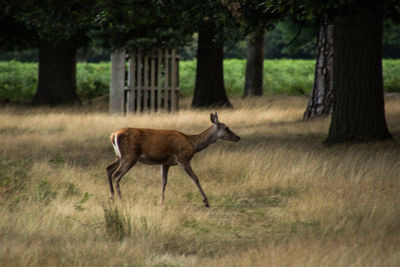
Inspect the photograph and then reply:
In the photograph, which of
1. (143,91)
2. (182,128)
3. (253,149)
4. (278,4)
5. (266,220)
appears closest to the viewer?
(266,220)

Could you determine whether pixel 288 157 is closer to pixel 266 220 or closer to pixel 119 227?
pixel 266 220

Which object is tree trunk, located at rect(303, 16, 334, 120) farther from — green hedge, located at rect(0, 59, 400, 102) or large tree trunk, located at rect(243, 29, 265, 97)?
green hedge, located at rect(0, 59, 400, 102)

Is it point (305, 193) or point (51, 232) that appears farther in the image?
point (305, 193)

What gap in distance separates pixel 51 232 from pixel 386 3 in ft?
25.9

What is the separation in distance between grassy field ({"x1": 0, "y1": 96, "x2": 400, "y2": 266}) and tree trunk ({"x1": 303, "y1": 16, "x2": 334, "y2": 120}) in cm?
287

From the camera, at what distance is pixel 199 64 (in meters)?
20.0

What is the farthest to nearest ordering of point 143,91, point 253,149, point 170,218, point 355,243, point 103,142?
1. point 143,91
2. point 103,142
3. point 253,149
4. point 170,218
5. point 355,243

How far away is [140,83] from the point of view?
59.4 feet

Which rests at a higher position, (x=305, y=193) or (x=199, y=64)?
(x=199, y=64)

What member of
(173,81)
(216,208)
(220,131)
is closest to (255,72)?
(173,81)

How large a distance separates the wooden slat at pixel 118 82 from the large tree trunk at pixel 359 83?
825 centimetres

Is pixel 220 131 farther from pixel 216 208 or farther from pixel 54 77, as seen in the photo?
pixel 54 77

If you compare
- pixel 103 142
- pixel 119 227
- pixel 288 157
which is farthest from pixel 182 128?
pixel 119 227

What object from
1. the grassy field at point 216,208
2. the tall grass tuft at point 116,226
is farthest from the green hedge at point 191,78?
the tall grass tuft at point 116,226
